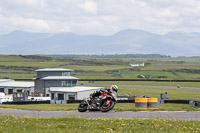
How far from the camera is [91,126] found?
1563cm

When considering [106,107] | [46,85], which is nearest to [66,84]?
[46,85]

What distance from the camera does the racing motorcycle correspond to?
23125 mm

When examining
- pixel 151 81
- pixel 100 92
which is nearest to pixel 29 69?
pixel 151 81

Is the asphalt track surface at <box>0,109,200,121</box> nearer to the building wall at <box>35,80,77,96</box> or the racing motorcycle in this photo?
the racing motorcycle

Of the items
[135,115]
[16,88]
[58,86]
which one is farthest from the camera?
[16,88]

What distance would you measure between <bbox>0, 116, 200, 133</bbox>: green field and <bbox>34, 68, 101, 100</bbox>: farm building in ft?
158

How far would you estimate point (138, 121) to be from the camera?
1711cm

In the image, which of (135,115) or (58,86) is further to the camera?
(58,86)

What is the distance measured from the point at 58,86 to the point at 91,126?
57294 millimetres

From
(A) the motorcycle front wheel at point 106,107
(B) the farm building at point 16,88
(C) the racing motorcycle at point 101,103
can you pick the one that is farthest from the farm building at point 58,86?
(A) the motorcycle front wheel at point 106,107

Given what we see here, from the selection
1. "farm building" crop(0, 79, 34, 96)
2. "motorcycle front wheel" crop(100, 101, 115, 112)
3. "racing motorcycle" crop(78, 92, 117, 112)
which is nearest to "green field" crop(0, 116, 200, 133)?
"motorcycle front wheel" crop(100, 101, 115, 112)

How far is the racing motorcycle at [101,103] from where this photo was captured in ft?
75.9

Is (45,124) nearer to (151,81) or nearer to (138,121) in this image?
(138,121)

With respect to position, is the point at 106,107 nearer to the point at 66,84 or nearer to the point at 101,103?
the point at 101,103
